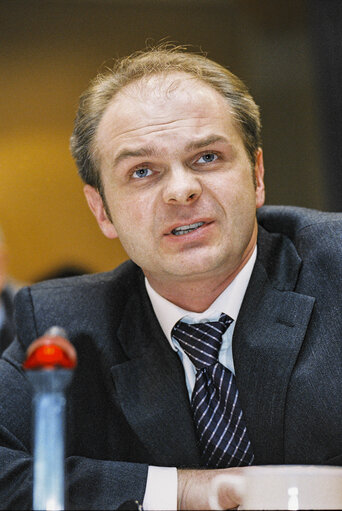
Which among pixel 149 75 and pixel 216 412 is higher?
pixel 149 75

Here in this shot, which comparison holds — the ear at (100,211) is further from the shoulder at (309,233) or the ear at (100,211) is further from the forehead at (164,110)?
the shoulder at (309,233)

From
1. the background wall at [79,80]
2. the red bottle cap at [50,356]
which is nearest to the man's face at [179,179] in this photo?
the red bottle cap at [50,356]

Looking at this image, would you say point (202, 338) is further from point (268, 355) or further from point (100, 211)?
point (100, 211)

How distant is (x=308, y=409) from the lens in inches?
43.9

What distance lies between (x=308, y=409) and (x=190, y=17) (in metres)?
3.37

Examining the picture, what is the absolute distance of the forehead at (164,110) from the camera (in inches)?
47.8

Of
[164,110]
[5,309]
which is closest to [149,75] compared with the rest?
[164,110]

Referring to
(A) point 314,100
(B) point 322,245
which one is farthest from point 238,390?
(A) point 314,100

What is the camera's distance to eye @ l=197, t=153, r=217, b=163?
48.2 inches

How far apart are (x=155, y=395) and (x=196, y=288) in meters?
0.22

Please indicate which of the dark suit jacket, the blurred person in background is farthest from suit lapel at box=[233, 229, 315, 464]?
the blurred person in background

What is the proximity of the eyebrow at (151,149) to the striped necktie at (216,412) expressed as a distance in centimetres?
34

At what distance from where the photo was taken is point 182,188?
1.15m

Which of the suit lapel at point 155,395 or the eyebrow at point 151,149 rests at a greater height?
the eyebrow at point 151,149
